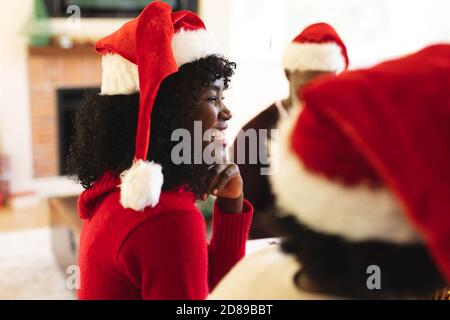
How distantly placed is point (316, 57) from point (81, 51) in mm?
2278

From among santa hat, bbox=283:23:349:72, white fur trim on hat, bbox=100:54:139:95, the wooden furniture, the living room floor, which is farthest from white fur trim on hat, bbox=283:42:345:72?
the living room floor

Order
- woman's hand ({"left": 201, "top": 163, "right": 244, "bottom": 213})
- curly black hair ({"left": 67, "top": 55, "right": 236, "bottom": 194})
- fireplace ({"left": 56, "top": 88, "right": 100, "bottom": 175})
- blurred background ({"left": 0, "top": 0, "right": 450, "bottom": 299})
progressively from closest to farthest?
curly black hair ({"left": 67, "top": 55, "right": 236, "bottom": 194}), woman's hand ({"left": 201, "top": 163, "right": 244, "bottom": 213}), blurred background ({"left": 0, "top": 0, "right": 450, "bottom": 299}), fireplace ({"left": 56, "top": 88, "right": 100, "bottom": 175})

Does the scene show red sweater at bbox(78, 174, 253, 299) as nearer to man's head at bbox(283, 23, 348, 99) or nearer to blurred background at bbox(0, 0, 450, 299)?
man's head at bbox(283, 23, 348, 99)

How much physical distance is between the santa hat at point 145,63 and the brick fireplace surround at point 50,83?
276 cm

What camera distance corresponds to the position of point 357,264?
532 mm

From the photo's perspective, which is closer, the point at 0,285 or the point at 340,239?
the point at 340,239

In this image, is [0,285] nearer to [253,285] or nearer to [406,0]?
[253,285]

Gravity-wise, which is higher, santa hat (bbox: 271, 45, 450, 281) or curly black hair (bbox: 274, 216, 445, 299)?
santa hat (bbox: 271, 45, 450, 281)

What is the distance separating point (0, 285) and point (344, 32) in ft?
9.08

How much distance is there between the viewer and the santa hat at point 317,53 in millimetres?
1786

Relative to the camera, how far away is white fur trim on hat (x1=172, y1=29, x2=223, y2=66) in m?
0.94

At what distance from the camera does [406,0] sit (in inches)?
149

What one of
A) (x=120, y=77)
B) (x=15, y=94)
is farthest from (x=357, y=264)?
(x=15, y=94)

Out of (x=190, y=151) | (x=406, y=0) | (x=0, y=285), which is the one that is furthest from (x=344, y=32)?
(x=190, y=151)
